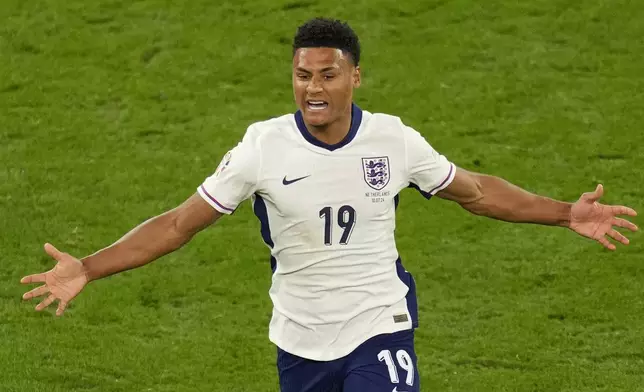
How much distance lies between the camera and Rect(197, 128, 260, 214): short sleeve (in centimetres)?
629

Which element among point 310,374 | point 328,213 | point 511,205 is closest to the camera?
point 328,213

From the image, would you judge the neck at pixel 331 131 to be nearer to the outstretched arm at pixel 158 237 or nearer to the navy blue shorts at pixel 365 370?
the outstretched arm at pixel 158 237

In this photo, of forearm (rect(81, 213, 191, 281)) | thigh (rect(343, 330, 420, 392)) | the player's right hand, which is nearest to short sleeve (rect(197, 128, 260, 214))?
forearm (rect(81, 213, 191, 281))

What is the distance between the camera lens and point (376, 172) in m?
6.38

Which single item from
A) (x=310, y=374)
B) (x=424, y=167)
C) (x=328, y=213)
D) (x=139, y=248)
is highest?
(x=424, y=167)

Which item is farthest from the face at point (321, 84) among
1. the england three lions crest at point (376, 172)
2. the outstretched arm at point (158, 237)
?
the outstretched arm at point (158, 237)

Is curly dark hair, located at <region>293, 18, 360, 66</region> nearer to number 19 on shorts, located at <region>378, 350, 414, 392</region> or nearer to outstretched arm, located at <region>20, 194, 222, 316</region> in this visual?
outstretched arm, located at <region>20, 194, 222, 316</region>

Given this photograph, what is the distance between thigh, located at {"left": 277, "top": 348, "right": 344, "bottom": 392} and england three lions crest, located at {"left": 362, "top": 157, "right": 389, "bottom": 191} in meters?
0.82

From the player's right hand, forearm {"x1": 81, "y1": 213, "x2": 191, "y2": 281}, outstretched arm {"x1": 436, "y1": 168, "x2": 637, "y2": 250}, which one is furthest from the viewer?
outstretched arm {"x1": 436, "y1": 168, "x2": 637, "y2": 250}

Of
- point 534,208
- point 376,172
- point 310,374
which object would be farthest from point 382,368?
point 534,208

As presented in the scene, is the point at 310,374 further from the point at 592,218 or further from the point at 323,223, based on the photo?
the point at 592,218

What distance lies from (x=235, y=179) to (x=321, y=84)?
1.88 feet

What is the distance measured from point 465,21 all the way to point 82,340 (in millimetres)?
5884

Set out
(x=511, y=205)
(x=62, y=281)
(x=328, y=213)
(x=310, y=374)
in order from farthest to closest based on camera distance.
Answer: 1. (x=511, y=205)
2. (x=310, y=374)
3. (x=328, y=213)
4. (x=62, y=281)
